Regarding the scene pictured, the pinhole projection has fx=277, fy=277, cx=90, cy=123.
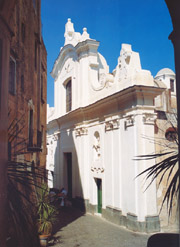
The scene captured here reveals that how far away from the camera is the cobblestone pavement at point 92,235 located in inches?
370

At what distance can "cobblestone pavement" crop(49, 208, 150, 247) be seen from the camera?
9398 millimetres

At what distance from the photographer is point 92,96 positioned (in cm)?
1545

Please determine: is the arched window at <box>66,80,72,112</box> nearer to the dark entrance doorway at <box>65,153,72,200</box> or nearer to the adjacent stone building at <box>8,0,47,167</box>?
the dark entrance doorway at <box>65,153,72,200</box>

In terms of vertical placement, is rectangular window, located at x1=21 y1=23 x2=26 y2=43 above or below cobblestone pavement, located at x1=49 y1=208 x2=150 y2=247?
above

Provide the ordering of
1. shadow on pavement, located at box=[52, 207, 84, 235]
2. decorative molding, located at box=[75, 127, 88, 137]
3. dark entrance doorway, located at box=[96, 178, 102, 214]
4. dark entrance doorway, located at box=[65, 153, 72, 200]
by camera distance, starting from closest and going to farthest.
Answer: shadow on pavement, located at box=[52, 207, 84, 235] < dark entrance doorway, located at box=[96, 178, 102, 214] < decorative molding, located at box=[75, 127, 88, 137] < dark entrance doorway, located at box=[65, 153, 72, 200]

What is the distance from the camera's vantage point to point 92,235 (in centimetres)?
1052

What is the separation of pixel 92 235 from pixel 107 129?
486cm

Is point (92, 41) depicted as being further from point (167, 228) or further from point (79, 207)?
point (167, 228)

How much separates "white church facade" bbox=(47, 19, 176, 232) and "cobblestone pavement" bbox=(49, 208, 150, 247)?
18.4 inches

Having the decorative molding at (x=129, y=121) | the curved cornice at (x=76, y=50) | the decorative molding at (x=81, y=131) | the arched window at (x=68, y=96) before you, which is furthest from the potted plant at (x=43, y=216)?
the arched window at (x=68, y=96)

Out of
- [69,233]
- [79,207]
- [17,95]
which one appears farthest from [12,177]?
[79,207]

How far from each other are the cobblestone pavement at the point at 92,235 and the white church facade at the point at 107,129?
0.47 metres

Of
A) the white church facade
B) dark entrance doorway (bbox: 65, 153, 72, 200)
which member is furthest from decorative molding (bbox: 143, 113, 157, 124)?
dark entrance doorway (bbox: 65, 153, 72, 200)

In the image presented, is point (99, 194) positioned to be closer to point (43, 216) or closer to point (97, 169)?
point (97, 169)
